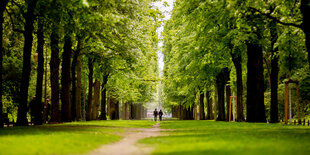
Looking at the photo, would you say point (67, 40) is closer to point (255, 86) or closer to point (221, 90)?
point (255, 86)

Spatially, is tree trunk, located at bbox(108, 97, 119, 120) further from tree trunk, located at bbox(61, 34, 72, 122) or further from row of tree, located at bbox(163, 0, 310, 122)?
tree trunk, located at bbox(61, 34, 72, 122)

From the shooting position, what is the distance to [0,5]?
18.0 metres

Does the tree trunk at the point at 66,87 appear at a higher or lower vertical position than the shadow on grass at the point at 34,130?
higher

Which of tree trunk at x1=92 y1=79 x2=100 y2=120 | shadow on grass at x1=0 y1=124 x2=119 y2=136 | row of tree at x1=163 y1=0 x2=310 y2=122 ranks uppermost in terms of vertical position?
row of tree at x1=163 y1=0 x2=310 y2=122

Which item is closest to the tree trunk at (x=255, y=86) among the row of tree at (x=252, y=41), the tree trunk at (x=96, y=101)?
the row of tree at (x=252, y=41)

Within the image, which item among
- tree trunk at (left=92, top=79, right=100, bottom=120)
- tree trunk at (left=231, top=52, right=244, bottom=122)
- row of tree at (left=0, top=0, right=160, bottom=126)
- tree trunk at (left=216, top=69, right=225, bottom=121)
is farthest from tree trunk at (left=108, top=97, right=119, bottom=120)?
tree trunk at (left=231, top=52, right=244, bottom=122)

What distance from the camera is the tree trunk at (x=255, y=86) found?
25516mm

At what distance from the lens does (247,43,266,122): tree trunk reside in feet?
83.7

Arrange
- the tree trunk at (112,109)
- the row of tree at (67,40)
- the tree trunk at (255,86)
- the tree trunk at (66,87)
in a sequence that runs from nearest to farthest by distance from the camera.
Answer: the row of tree at (67,40) → the tree trunk at (255,86) → the tree trunk at (66,87) → the tree trunk at (112,109)

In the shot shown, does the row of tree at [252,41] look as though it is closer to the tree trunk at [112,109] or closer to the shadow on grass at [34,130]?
the shadow on grass at [34,130]

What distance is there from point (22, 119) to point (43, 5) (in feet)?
23.1

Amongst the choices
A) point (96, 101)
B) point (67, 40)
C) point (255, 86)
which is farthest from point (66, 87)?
point (255, 86)

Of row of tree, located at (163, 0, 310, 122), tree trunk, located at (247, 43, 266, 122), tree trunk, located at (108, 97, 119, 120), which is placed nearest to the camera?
row of tree, located at (163, 0, 310, 122)

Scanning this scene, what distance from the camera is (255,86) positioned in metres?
25.6
